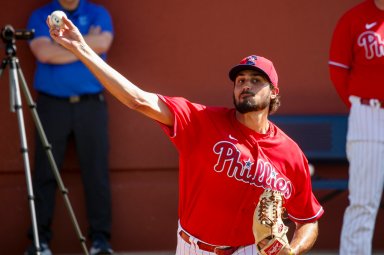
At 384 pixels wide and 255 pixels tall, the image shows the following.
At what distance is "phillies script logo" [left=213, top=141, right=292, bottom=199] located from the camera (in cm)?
496

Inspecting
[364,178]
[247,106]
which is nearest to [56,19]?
[247,106]

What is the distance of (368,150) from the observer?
6648mm

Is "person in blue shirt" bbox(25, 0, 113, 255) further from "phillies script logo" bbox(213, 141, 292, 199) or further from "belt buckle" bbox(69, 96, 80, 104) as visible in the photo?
"phillies script logo" bbox(213, 141, 292, 199)

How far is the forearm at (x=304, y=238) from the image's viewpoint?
4.93 meters

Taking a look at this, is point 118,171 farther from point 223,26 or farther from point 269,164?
point 269,164

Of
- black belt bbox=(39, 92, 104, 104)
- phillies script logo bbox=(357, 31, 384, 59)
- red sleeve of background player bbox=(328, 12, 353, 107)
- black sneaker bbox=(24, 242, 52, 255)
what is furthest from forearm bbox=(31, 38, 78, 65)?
phillies script logo bbox=(357, 31, 384, 59)

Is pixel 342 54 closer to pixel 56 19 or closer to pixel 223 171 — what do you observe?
pixel 223 171

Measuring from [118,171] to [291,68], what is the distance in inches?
63.2

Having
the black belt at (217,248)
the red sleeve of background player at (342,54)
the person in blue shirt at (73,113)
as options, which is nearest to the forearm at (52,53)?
the person in blue shirt at (73,113)

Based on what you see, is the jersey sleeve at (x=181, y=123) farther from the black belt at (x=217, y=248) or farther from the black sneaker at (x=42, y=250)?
the black sneaker at (x=42, y=250)

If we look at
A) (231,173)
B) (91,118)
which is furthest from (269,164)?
(91,118)

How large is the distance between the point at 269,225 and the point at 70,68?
3.20 m

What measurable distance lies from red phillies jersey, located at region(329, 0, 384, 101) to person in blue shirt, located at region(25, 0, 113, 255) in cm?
174

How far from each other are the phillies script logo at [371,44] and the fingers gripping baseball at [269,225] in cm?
229
